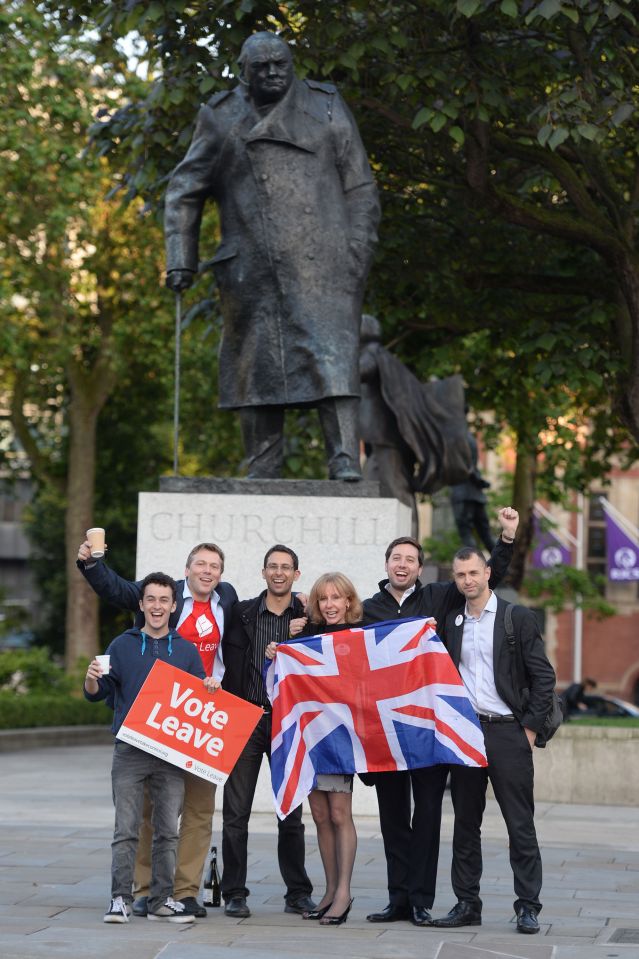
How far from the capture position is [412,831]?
8.41 metres

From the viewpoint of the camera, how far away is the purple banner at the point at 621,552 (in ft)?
153

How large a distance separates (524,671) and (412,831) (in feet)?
3.25

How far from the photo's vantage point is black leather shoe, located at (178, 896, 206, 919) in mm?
8219

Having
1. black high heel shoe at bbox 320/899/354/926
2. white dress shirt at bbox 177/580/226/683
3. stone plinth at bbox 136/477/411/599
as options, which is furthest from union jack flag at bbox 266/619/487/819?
stone plinth at bbox 136/477/411/599

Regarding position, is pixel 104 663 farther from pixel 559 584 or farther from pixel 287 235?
pixel 559 584

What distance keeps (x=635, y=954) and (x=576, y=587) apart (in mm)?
32730

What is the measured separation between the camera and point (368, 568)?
1195 centimetres

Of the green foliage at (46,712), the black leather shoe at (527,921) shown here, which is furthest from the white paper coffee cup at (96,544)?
Answer: the green foliage at (46,712)

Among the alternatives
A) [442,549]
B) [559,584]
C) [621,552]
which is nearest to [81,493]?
[442,549]

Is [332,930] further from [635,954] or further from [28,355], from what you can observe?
[28,355]

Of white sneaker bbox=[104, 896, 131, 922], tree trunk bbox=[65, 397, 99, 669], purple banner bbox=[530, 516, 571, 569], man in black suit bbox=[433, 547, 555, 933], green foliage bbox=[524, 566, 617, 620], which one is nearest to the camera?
white sneaker bbox=[104, 896, 131, 922]

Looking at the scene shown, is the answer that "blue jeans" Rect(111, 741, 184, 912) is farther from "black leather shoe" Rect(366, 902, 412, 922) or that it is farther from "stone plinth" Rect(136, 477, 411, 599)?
"stone plinth" Rect(136, 477, 411, 599)

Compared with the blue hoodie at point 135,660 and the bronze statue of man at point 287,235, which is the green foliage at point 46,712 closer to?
the bronze statue of man at point 287,235

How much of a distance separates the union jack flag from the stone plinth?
3.35 meters
